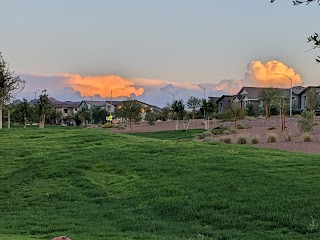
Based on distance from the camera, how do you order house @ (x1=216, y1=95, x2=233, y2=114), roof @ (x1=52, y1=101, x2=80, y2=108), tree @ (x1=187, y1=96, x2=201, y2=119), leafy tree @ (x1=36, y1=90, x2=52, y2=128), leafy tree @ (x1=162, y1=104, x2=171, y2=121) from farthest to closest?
roof @ (x1=52, y1=101, x2=80, y2=108) < house @ (x1=216, y1=95, x2=233, y2=114) < leafy tree @ (x1=162, y1=104, x2=171, y2=121) < tree @ (x1=187, y1=96, x2=201, y2=119) < leafy tree @ (x1=36, y1=90, x2=52, y2=128)

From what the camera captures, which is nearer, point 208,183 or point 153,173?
point 208,183

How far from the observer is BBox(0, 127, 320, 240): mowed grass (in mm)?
10258

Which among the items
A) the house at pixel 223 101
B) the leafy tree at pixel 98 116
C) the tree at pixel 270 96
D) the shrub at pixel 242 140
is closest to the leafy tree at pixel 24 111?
the tree at pixel 270 96

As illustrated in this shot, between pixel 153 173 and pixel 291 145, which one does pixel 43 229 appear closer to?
pixel 153 173

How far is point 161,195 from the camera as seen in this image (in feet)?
43.7

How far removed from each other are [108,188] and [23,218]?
3779 mm

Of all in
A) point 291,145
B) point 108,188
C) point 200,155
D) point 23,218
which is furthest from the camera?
point 291,145

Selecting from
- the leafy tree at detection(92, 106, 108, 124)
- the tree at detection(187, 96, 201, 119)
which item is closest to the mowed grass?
the tree at detection(187, 96, 201, 119)

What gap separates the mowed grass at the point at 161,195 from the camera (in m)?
10.3

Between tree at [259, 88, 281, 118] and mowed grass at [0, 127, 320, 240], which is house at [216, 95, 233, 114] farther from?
mowed grass at [0, 127, 320, 240]

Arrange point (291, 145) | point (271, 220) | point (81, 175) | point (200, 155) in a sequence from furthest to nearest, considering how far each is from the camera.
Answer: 1. point (291, 145)
2. point (200, 155)
3. point (81, 175)
4. point (271, 220)

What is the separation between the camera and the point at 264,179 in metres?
14.0

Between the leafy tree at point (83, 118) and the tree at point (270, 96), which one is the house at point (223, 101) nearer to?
the leafy tree at point (83, 118)

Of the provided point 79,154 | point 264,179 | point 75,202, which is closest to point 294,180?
point 264,179
